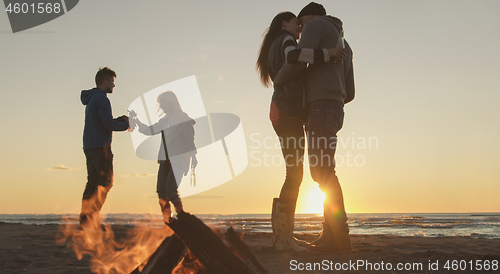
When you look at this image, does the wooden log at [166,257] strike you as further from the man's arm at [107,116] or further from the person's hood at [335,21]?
the man's arm at [107,116]

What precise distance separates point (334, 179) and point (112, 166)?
3505 mm

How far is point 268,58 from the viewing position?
402 cm

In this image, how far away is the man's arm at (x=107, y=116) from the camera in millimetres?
5367

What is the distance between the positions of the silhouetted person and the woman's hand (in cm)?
306

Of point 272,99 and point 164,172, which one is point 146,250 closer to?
point 272,99

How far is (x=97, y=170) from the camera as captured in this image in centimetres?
521

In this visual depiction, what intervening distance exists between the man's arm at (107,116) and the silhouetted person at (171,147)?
452 millimetres

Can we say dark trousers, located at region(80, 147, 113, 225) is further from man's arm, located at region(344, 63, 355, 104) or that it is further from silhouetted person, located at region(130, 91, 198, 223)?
man's arm, located at region(344, 63, 355, 104)

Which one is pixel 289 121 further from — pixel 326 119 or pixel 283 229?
pixel 283 229

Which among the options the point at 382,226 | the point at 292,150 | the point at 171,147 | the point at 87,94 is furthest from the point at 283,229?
the point at 382,226

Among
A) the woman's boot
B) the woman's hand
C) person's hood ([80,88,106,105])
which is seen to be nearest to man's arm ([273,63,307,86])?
the woman's hand

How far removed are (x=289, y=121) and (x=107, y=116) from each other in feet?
10.3

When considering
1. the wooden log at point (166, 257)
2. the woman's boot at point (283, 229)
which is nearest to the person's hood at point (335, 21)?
the woman's boot at point (283, 229)

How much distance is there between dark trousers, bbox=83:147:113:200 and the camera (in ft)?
17.1
